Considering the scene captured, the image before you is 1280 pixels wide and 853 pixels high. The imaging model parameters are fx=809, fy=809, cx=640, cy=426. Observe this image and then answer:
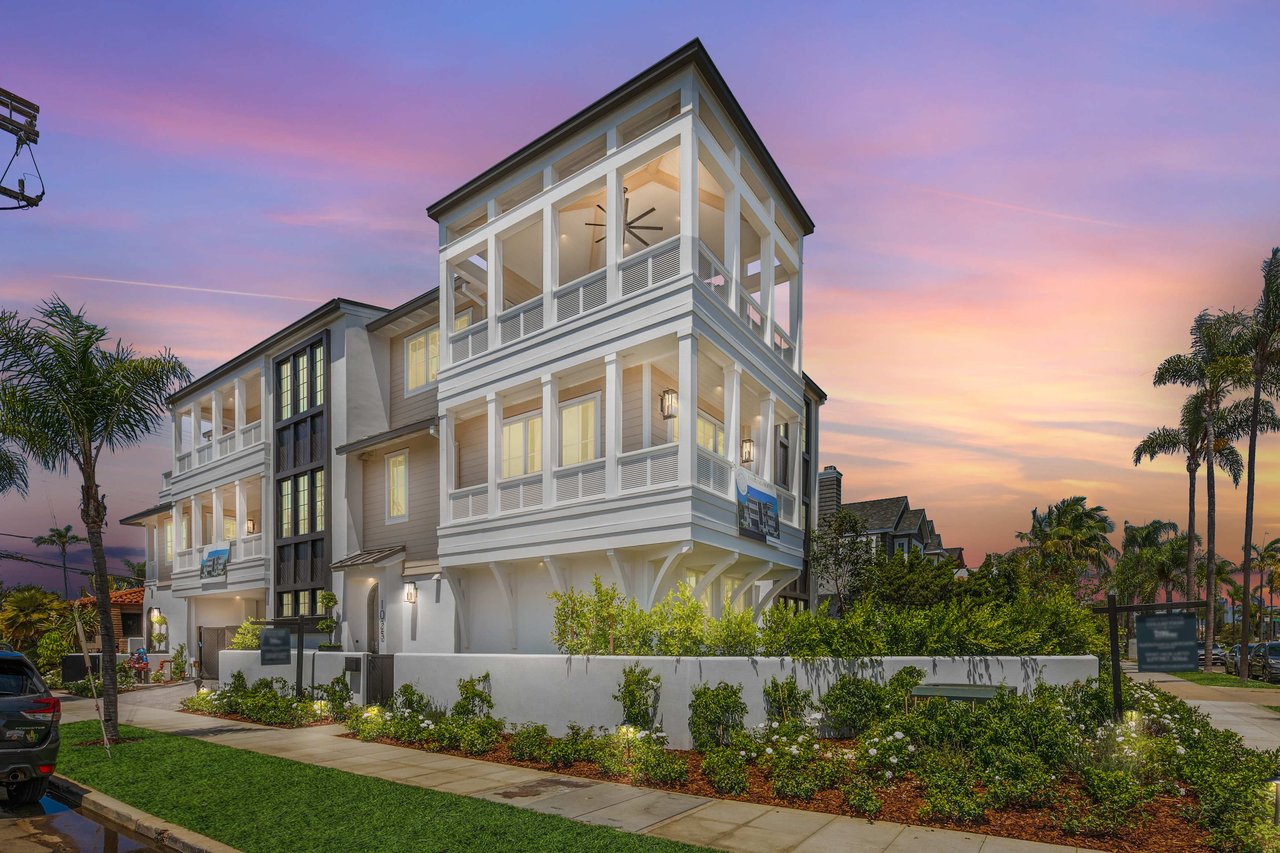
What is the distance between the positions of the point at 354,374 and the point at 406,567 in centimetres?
702

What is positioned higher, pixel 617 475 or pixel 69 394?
pixel 69 394

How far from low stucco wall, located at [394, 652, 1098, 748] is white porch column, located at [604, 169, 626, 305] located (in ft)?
24.7

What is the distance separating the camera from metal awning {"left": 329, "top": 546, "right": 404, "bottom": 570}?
22.6 meters

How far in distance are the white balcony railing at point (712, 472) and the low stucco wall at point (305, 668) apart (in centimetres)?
904

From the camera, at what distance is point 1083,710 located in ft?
35.8

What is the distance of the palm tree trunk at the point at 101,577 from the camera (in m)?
15.8

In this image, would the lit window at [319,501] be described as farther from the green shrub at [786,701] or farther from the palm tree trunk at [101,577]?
the green shrub at [786,701]

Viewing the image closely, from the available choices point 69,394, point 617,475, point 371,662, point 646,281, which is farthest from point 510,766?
point 69,394

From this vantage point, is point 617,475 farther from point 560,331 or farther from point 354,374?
point 354,374

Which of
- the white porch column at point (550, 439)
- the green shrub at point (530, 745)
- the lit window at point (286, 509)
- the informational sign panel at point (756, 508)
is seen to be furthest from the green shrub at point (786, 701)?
the lit window at point (286, 509)

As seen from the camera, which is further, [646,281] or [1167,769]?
[646,281]

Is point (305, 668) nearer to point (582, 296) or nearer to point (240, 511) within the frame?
point (240, 511)

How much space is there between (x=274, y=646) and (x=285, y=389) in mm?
12432

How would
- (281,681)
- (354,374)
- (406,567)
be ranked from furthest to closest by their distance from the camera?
(354,374) < (406,567) < (281,681)
